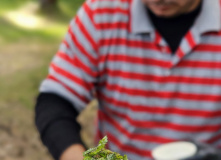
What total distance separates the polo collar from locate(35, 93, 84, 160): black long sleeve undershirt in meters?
0.42

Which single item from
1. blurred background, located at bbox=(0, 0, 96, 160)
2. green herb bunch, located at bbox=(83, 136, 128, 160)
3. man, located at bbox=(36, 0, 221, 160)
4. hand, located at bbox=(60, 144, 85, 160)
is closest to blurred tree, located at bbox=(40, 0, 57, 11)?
blurred background, located at bbox=(0, 0, 96, 160)

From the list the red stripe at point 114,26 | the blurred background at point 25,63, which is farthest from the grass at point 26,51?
the red stripe at point 114,26

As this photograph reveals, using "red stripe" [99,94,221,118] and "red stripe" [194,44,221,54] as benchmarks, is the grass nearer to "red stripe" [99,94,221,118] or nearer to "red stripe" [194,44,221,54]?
"red stripe" [99,94,221,118]

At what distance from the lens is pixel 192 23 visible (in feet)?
6.23

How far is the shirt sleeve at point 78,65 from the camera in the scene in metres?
1.91

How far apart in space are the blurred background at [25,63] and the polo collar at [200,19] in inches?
90.3

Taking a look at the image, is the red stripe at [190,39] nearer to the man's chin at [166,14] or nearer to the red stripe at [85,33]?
the man's chin at [166,14]

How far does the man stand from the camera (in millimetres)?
1881

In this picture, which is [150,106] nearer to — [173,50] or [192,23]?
[173,50]

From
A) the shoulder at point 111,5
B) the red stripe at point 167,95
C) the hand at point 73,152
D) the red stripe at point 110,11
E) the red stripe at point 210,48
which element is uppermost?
the shoulder at point 111,5

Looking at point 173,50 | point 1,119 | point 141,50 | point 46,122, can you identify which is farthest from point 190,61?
point 1,119

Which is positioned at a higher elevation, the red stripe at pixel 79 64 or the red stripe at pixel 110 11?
the red stripe at pixel 110 11

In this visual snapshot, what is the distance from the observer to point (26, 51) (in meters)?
5.80

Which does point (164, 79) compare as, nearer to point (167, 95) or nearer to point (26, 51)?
point (167, 95)
